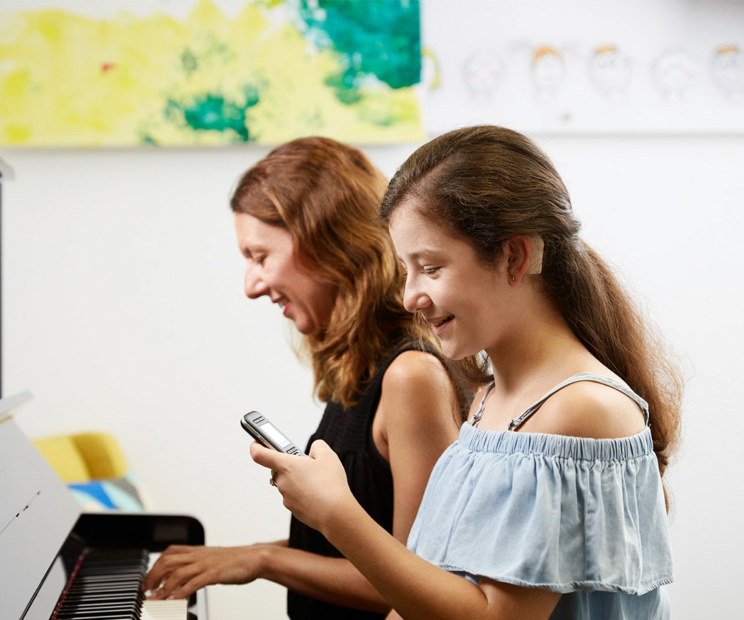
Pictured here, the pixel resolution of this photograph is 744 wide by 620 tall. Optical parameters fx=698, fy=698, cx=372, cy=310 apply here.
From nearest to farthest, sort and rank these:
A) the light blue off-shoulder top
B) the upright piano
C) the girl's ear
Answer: the light blue off-shoulder top
the girl's ear
the upright piano

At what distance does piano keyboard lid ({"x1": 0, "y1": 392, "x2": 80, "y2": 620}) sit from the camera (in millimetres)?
926

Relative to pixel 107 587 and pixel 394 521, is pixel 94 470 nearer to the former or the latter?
pixel 107 587

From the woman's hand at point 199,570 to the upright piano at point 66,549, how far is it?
0.02 meters

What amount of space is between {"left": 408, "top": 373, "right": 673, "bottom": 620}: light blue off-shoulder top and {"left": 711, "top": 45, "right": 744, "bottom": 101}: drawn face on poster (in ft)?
7.11

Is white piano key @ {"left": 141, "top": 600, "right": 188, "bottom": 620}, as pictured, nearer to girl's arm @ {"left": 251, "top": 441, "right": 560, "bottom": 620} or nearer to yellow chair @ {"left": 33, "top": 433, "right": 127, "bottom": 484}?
girl's arm @ {"left": 251, "top": 441, "right": 560, "bottom": 620}

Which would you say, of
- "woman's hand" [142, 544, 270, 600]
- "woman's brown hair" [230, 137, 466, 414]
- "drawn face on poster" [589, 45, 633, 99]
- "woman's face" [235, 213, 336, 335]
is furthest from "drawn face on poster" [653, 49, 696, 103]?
"woman's hand" [142, 544, 270, 600]

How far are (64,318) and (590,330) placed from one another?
6.91 ft

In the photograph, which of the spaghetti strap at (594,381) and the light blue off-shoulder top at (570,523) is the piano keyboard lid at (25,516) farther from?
the spaghetti strap at (594,381)

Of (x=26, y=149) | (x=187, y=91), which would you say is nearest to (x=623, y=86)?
(x=187, y=91)

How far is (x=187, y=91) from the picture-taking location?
2.41 m

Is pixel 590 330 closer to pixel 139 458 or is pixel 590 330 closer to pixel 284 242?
pixel 284 242

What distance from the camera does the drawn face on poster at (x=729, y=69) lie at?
2.52m

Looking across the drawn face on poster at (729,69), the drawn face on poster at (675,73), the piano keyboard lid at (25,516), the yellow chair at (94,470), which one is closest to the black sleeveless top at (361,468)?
the piano keyboard lid at (25,516)

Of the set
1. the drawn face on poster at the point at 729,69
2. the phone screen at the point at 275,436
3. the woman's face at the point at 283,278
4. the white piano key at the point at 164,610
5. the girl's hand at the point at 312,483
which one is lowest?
the white piano key at the point at 164,610
